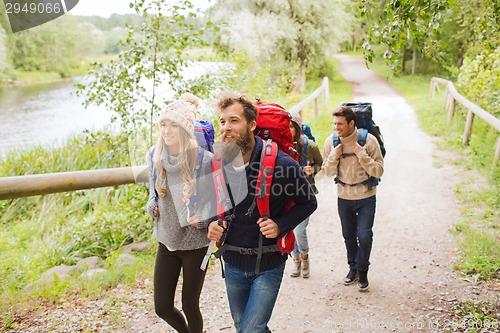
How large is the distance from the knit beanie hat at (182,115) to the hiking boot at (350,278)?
2.43 m

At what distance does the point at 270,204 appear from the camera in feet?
8.06

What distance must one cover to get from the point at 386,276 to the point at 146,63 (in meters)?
4.02

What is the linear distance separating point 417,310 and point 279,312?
1.24 meters

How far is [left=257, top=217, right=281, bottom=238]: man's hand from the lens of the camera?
2.34 m

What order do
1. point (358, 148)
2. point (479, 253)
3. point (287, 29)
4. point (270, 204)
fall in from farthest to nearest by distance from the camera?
point (287, 29) < point (479, 253) < point (358, 148) < point (270, 204)

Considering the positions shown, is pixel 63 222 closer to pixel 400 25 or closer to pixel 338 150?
pixel 338 150

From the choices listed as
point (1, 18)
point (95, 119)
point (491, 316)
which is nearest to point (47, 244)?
point (491, 316)

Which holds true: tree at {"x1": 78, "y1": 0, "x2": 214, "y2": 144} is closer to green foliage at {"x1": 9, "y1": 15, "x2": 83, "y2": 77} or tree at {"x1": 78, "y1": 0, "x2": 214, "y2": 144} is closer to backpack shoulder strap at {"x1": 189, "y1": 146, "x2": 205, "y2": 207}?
backpack shoulder strap at {"x1": 189, "y1": 146, "x2": 205, "y2": 207}

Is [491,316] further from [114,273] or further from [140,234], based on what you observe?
[140,234]

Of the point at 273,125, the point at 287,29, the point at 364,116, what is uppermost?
the point at 287,29

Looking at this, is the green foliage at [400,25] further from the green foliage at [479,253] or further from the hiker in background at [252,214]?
the green foliage at [479,253]

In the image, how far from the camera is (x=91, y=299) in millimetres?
4000

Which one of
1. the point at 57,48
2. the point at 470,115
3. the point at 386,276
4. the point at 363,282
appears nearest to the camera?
the point at 363,282

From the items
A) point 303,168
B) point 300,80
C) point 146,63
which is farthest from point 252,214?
point 300,80
